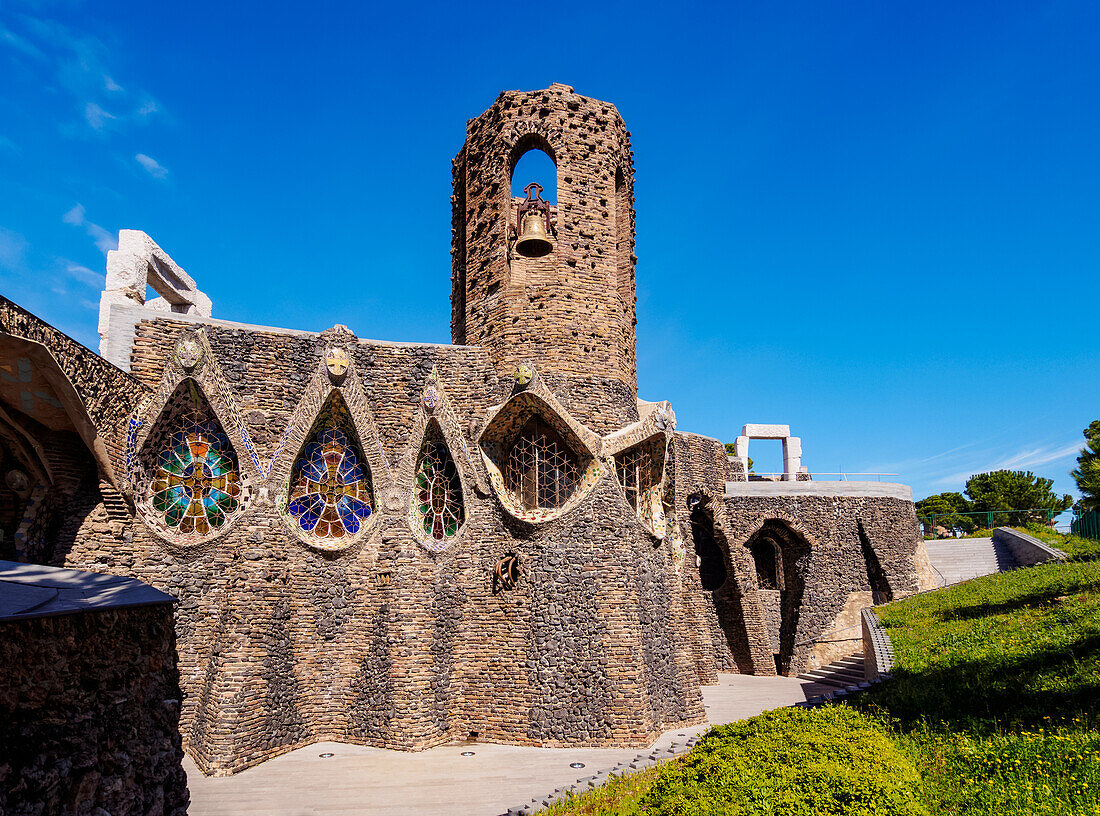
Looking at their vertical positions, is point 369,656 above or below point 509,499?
below

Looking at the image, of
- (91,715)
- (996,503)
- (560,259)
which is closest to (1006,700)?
(91,715)

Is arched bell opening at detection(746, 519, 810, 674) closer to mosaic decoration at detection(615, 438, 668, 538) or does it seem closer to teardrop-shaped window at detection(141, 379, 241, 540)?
mosaic decoration at detection(615, 438, 668, 538)

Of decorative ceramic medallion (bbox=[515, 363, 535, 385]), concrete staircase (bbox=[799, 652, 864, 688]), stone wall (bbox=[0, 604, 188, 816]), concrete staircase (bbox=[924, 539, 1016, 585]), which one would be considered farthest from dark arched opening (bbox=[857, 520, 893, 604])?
stone wall (bbox=[0, 604, 188, 816])

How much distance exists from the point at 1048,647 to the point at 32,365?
13.2 meters

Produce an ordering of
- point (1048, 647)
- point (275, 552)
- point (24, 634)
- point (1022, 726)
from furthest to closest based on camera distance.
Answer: point (275, 552) → point (1048, 647) → point (1022, 726) → point (24, 634)

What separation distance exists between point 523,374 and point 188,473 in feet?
17.9

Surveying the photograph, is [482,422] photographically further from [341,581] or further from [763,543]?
[763,543]

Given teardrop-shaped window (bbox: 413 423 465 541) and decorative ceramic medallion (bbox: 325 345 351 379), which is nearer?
decorative ceramic medallion (bbox: 325 345 351 379)

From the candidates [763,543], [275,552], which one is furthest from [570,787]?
[763,543]

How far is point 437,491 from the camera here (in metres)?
11.7

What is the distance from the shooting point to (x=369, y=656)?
10648 millimetres

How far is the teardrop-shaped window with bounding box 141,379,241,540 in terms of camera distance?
10383 millimetres

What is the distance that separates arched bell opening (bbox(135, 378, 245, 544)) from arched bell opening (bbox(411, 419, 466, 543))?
280cm

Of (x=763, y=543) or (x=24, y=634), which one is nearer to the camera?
(x=24, y=634)
